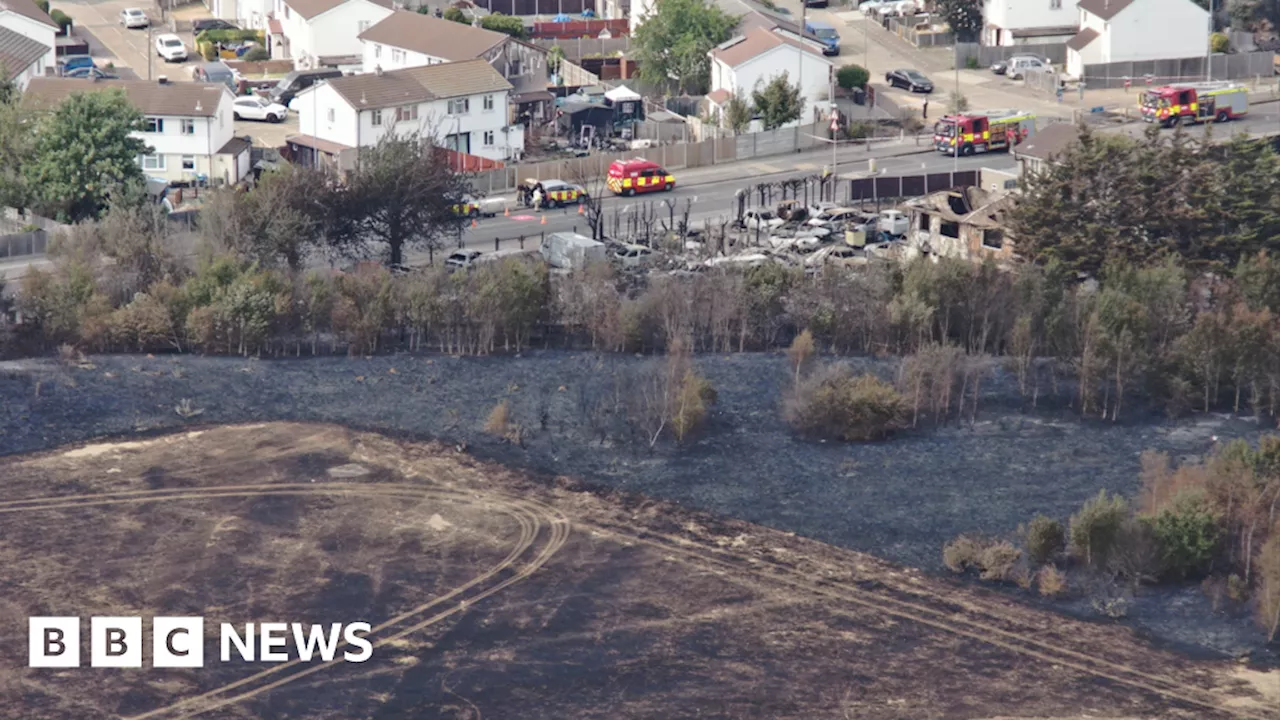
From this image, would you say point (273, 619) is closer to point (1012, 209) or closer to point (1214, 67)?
point (1012, 209)

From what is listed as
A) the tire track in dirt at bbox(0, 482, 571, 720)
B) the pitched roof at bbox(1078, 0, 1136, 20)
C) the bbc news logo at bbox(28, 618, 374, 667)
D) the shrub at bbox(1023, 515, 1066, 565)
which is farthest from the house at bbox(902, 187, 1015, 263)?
the bbc news logo at bbox(28, 618, 374, 667)

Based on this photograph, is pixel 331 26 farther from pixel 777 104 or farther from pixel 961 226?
pixel 961 226

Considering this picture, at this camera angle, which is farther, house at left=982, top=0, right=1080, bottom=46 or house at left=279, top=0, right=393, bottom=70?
house at left=982, top=0, right=1080, bottom=46

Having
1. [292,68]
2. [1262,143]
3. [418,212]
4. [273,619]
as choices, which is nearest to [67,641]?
[273,619]

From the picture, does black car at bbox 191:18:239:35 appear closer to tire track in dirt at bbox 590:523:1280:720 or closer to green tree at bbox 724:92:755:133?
green tree at bbox 724:92:755:133

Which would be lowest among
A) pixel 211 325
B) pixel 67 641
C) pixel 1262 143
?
pixel 67 641

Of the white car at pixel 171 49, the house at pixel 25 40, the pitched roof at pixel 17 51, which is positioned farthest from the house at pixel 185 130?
the white car at pixel 171 49

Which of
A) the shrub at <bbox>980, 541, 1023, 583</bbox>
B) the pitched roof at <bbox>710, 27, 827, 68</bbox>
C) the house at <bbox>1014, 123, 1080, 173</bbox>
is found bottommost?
the shrub at <bbox>980, 541, 1023, 583</bbox>
